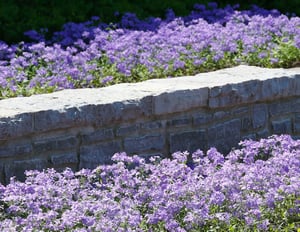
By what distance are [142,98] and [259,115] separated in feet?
3.44

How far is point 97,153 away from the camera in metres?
5.13

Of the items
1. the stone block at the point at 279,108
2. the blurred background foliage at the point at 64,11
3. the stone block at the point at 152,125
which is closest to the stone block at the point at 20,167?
the stone block at the point at 152,125

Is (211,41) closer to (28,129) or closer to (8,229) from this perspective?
(28,129)

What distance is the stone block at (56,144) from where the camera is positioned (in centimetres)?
488

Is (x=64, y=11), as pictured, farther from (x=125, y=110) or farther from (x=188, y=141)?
(x=125, y=110)

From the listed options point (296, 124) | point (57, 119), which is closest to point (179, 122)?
point (57, 119)

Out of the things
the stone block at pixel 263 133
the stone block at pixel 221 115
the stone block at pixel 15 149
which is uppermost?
the stone block at pixel 221 115

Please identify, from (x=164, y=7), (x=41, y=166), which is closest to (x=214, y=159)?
(x=41, y=166)

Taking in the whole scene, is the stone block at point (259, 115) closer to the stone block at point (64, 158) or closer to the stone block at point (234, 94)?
the stone block at point (234, 94)

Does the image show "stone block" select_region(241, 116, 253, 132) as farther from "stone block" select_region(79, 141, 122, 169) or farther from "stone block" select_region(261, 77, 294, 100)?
"stone block" select_region(79, 141, 122, 169)

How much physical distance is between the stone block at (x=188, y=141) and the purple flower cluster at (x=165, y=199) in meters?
0.62

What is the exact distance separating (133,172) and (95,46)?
2560 mm

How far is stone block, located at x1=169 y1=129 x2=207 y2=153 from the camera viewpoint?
5441 millimetres

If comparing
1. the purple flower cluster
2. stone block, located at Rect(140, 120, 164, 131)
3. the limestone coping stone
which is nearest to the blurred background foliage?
the limestone coping stone
